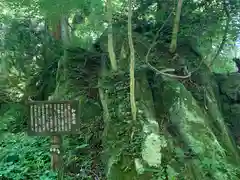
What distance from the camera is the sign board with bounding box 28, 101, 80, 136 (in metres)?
3.74

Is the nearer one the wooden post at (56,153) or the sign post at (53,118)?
the sign post at (53,118)

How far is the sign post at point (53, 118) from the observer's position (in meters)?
3.74

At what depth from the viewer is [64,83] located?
557cm

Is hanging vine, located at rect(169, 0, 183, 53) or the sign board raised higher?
hanging vine, located at rect(169, 0, 183, 53)

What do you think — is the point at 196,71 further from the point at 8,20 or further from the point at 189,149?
the point at 8,20

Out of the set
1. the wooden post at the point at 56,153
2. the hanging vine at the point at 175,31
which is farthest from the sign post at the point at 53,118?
the hanging vine at the point at 175,31

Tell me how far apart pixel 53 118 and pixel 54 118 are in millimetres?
12

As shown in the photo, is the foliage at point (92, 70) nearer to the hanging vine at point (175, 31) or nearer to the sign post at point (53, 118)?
the hanging vine at point (175, 31)

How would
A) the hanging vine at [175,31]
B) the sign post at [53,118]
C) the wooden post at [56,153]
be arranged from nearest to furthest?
the sign post at [53,118], the wooden post at [56,153], the hanging vine at [175,31]

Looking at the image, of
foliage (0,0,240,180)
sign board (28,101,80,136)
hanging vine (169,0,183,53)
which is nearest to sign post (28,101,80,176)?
sign board (28,101,80,136)

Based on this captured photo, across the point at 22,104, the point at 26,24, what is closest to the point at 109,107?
the point at 22,104

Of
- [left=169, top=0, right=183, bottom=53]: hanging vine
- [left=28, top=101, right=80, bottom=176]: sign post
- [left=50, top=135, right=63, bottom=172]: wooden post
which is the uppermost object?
[left=169, top=0, right=183, bottom=53]: hanging vine

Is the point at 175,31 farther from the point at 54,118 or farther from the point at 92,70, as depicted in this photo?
the point at 54,118

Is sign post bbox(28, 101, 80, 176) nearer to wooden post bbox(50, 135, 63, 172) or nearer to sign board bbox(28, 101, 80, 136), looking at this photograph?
sign board bbox(28, 101, 80, 136)
